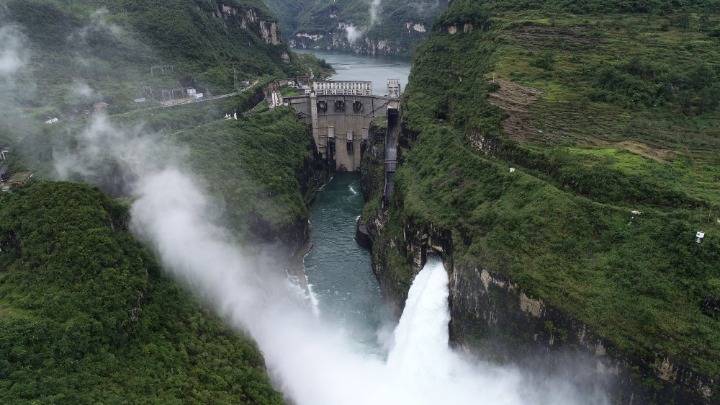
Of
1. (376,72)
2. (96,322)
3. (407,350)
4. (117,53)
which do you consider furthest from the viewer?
(376,72)

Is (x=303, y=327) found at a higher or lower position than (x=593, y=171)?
lower

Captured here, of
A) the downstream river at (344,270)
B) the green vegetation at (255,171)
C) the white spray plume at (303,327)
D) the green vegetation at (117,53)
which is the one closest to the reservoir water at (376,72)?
the green vegetation at (117,53)

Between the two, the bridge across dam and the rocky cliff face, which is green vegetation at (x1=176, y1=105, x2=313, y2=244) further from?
the rocky cliff face

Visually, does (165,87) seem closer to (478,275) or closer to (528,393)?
(478,275)

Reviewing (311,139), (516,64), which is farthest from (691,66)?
(311,139)

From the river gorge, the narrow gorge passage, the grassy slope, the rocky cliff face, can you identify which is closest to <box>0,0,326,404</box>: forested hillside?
the narrow gorge passage

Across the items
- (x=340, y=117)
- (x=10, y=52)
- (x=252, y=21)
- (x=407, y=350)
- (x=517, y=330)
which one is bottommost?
(x=407, y=350)

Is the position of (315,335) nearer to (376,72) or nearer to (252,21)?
(252,21)

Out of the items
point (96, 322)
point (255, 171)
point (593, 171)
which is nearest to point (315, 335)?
point (96, 322)
